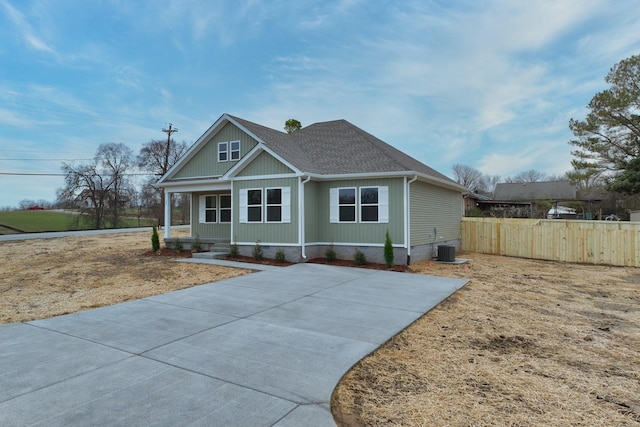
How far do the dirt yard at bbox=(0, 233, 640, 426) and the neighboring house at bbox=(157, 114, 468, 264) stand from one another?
231 cm

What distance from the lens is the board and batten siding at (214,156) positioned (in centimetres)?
1519

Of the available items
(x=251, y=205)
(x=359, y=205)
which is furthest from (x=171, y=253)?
(x=359, y=205)

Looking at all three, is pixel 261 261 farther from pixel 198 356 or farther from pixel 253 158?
pixel 198 356

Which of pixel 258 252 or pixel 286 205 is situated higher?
pixel 286 205

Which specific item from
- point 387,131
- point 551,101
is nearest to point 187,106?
point 387,131

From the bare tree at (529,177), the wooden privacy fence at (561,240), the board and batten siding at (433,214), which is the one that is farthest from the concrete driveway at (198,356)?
the bare tree at (529,177)

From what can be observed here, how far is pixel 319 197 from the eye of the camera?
13.7 m

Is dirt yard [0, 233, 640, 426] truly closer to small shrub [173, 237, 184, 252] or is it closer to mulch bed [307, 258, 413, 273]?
mulch bed [307, 258, 413, 273]

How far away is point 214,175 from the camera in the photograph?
15.8 meters

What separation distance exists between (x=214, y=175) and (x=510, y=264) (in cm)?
1246

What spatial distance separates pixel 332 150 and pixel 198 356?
40.1 feet

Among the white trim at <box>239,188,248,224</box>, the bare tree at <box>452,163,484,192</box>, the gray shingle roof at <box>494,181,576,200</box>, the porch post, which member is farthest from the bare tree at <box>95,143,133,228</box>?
the bare tree at <box>452,163,484,192</box>

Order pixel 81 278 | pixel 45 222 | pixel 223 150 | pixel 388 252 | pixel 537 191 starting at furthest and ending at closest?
pixel 537 191 → pixel 45 222 → pixel 223 150 → pixel 388 252 → pixel 81 278

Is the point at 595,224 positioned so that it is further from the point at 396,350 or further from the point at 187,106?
the point at 187,106
